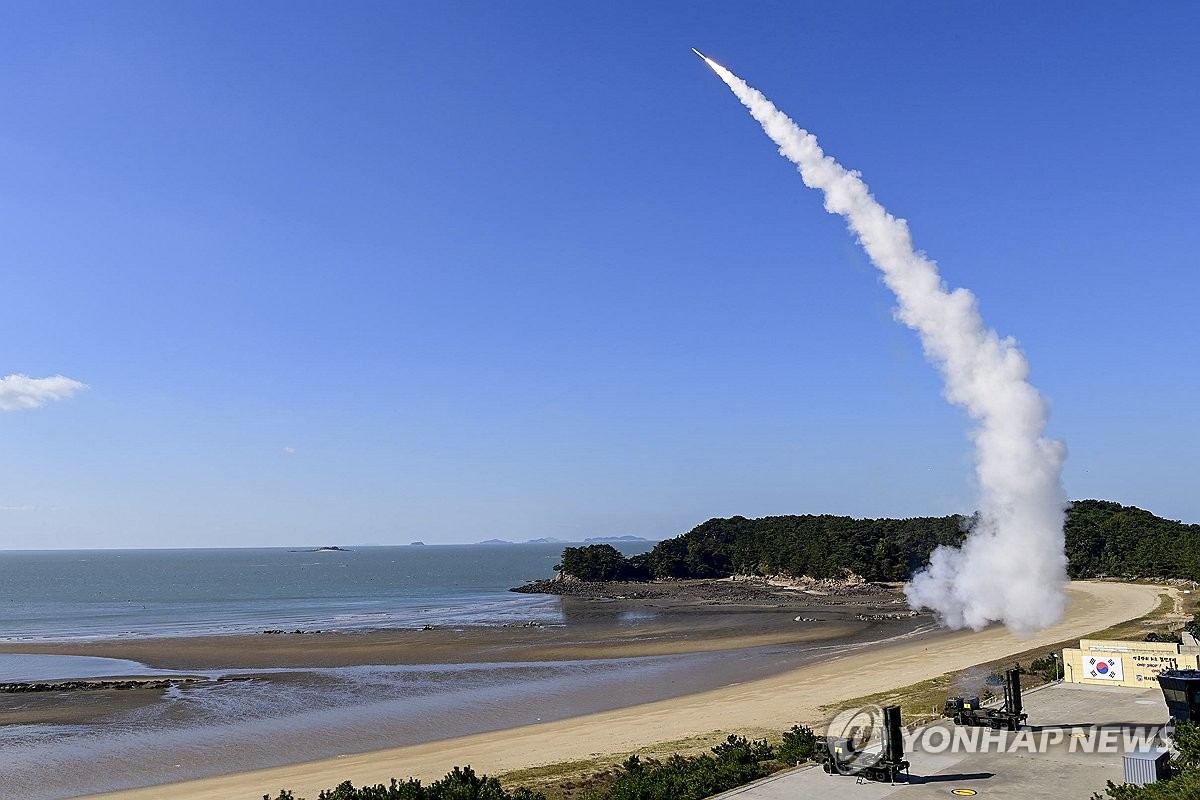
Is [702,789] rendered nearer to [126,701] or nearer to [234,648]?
[126,701]

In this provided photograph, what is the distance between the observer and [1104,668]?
2991 cm

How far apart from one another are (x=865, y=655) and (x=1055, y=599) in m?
16.4

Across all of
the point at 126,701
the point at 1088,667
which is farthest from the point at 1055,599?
the point at 126,701

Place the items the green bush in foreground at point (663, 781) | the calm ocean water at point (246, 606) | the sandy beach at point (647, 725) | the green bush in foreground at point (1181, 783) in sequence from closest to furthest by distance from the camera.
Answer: the green bush in foreground at point (1181, 783)
the green bush in foreground at point (663, 781)
the sandy beach at point (647, 725)
the calm ocean water at point (246, 606)

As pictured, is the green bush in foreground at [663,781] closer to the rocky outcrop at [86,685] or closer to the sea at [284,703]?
the sea at [284,703]

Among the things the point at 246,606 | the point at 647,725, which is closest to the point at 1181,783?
the point at 647,725

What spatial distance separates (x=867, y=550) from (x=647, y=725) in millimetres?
91365

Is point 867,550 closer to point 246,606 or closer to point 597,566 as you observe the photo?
point 597,566

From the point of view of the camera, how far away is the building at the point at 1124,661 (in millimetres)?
28141

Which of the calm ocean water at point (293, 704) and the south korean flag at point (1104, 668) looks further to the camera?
the calm ocean water at point (293, 704)

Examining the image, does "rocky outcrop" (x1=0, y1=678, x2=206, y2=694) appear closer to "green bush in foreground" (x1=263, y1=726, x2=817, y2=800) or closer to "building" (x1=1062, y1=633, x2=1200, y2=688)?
"green bush in foreground" (x1=263, y1=726, x2=817, y2=800)

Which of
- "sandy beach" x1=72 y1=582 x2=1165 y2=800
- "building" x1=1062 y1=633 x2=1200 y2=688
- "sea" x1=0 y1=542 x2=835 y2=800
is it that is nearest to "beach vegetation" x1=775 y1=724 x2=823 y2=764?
"sandy beach" x1=72 y1=582 x2=1165 y2=800

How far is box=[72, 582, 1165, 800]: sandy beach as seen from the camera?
2814 centimetres

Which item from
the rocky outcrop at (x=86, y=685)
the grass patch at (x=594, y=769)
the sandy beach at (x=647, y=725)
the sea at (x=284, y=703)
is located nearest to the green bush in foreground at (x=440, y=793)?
the grass patch at (x=594, y=769)
